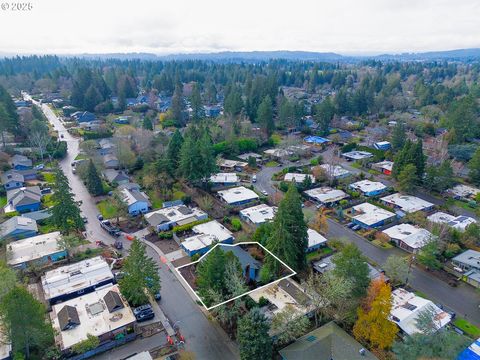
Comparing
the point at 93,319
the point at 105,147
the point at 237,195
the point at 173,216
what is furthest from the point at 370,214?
the point at 105,147

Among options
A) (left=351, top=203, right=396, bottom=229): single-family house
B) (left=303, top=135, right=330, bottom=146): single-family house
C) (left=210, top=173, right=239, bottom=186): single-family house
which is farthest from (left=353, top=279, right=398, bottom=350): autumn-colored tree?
(left=303, top=135, right=330, bottom=146): single-family house

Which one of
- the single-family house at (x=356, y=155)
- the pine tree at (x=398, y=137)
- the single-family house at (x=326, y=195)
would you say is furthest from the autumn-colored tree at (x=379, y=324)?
→ the pine tree at (x=398, y=137)

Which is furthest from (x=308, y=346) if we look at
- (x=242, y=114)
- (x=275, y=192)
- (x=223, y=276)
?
(x=242, y=114)

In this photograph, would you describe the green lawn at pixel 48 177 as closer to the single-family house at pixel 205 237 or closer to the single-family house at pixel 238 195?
the single-family house at pixel 238 195

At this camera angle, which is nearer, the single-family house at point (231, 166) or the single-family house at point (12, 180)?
the single-family house at point (12, 180)

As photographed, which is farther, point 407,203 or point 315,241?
point 407,203

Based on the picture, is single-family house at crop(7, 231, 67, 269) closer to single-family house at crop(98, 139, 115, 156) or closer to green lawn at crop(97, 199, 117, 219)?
green lawn at crop(97, 199, 117, 219)

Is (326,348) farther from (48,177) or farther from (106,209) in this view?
(48,177)
